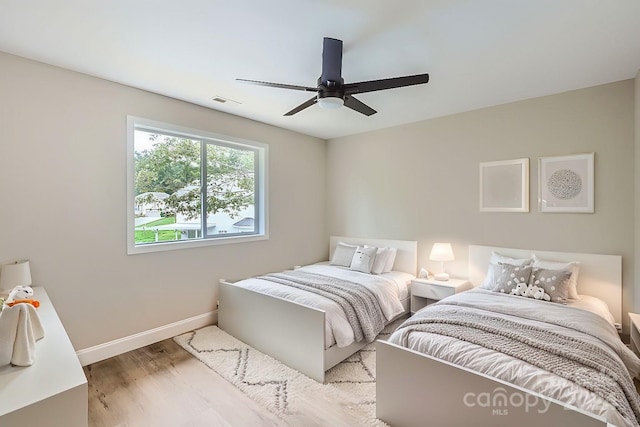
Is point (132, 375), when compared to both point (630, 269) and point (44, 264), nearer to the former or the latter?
point (44, 264)

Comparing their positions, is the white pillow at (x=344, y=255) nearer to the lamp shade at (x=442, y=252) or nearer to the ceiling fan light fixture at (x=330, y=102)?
the lamp shade at (x=442, y=252)

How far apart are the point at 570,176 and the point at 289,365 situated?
3.33 meters

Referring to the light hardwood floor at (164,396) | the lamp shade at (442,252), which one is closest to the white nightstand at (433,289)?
the lamp shade at (442,252)

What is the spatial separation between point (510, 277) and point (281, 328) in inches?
88.3

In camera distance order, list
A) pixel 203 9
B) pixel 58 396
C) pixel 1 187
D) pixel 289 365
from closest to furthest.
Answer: pixel 58 396, pixel 203 9, pixel 1 187, pixel 289 365

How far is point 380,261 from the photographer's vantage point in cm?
387

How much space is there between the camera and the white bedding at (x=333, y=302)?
2527mm

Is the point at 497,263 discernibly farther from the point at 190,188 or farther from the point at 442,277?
the point at 190,188

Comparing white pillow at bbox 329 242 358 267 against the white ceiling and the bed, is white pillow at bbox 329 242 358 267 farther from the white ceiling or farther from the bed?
the white ceiling

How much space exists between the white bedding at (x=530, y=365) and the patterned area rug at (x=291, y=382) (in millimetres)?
563

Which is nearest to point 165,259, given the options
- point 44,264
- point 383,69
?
point 44,264

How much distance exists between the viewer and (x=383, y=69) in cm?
251

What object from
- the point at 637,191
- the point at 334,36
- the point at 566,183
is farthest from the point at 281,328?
the point at 637,191

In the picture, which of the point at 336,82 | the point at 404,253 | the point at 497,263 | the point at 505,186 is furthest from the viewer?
the point at 404,253
